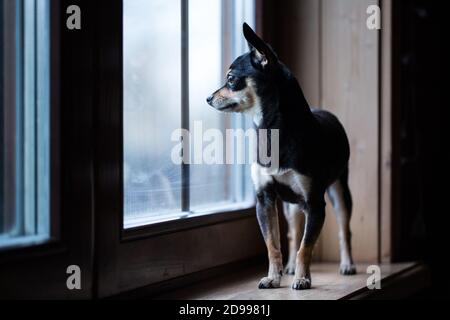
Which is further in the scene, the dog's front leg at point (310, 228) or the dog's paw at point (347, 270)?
the dog's paw at point (347, 270)

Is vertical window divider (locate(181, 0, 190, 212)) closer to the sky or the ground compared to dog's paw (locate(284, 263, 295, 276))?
closer to the sky

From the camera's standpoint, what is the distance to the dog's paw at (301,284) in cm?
112

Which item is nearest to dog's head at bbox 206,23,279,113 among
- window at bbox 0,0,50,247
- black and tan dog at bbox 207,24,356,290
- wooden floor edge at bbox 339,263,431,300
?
black and tan dog at bbox 207,24,356,290

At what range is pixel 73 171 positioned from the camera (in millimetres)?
993

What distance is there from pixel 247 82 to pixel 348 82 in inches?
22.2

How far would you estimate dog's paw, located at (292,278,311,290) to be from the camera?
112 centimetres

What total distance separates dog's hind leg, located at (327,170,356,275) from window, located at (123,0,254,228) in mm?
265

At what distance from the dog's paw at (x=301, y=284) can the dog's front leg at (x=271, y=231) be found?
3 centimetres

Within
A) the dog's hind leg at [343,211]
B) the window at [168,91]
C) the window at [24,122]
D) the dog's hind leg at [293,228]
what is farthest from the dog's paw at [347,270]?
the window at [24,122]

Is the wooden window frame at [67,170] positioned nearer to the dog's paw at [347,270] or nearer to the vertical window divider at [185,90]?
the vertical window divider at [185,90]

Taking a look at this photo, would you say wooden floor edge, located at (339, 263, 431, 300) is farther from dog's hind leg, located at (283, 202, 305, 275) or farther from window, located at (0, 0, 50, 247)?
window, located at (0, 0, 50, 247)
